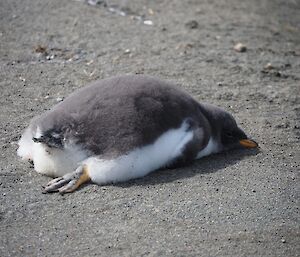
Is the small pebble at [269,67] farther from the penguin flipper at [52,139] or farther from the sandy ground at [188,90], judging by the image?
the penguin flipper at [52,139]

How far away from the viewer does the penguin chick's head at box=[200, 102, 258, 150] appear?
537 centimetres

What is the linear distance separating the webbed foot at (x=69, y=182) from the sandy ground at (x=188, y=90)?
64 millimetres

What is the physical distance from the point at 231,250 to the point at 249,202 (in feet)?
2.26

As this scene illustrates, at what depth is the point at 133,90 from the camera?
4820 millimetres

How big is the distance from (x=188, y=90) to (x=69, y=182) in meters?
2.50

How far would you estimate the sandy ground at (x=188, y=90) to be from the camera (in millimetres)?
4129

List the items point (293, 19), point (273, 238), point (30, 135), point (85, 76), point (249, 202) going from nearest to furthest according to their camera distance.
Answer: point (273, 238), point (249, 202), point (30, 135), point (85, 76), point (293, 19)

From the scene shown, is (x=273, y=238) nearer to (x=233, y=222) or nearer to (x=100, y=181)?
(x=233, y=222)

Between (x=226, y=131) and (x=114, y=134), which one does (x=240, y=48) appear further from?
(x=114, y=134)

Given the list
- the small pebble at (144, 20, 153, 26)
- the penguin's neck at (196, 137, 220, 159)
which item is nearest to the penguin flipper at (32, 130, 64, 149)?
the penguin's neck at (196, 137, 220, 159)

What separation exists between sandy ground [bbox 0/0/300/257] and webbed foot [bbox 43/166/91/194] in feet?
0.21

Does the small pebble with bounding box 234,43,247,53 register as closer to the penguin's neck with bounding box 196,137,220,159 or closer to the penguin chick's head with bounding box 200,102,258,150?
the penguin chick's head with bounding box 200,102,258,150

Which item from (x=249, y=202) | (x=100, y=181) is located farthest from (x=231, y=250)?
(x=100, y=181)

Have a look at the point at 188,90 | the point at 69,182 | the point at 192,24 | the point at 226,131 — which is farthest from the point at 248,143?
the point at 192,24
